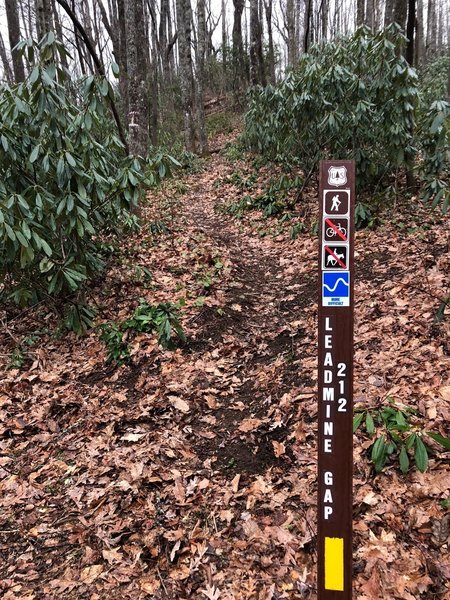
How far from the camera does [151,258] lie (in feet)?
22.4

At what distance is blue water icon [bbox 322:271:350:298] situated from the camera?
1.74m

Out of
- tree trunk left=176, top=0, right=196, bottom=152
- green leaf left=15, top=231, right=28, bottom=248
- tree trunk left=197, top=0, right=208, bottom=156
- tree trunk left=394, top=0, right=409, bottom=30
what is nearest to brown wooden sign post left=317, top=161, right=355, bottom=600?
green leaf left=15, top=231, right=28, bottom=248

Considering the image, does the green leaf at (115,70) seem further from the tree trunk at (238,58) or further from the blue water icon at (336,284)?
the tree trunk at (238,58)

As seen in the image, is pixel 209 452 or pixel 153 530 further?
pixel 209 452

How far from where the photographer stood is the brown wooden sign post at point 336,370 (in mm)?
1735

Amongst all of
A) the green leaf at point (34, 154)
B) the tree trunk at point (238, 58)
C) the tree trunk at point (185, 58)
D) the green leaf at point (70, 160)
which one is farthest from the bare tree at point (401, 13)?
the tree trunk at point (238, 58)

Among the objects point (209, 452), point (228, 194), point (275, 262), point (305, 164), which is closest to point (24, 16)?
point (228, 194)

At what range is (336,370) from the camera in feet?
5.77

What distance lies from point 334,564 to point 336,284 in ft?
3.80

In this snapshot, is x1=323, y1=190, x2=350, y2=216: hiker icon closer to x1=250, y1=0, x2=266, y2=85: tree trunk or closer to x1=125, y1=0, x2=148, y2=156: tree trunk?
x1=125, y1=0, x2=148, y2=156: tree trunk

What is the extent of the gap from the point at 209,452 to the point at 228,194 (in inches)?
343

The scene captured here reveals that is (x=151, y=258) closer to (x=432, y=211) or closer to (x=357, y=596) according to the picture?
(x=432, y=211)

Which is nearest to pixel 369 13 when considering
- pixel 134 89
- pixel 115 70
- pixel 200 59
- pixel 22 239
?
pixel 200 59

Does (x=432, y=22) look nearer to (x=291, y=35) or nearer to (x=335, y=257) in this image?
(x=291, y=35)
